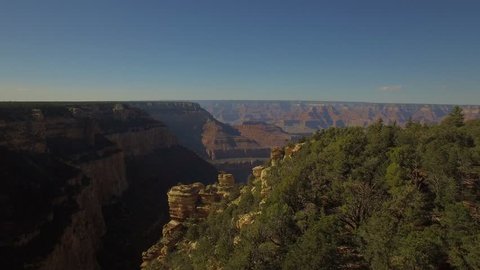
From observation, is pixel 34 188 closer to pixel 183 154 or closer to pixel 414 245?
pixel 414 245

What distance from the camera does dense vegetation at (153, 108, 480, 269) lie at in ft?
88.5

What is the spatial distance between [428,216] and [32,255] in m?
41.4

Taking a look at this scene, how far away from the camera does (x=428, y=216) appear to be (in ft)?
107

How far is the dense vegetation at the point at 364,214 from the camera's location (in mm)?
26969

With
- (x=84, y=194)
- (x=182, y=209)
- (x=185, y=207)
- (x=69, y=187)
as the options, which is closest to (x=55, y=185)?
(x=69, y=187)

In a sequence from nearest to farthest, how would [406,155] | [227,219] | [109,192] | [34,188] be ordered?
[406,155]
[227,219]
[34,188]
[109,192]

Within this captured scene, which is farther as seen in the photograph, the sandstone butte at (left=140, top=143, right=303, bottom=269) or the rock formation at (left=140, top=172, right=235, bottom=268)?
the rock formation at (left=140, top=172, right=235, bottom=268)

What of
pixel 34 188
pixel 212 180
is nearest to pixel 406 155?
pixel 34 188

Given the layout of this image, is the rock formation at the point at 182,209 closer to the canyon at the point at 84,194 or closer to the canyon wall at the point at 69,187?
the canyon at the point at 84,194

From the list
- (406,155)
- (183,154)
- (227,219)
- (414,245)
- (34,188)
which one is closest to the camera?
(414,245)

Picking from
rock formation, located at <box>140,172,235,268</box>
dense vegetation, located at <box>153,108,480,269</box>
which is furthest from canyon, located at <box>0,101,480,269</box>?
dense vegetation, located at <box>153,108,480,269</box>

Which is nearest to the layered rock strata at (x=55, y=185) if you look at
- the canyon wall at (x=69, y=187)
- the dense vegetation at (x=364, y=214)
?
the canyon wall at (x=69, y=187)

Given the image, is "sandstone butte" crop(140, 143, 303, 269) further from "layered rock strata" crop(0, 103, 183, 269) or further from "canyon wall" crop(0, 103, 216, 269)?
"canyon wall" crop(0, 103, 216, 269)

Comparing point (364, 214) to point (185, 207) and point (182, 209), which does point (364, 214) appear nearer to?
point (185, 207)
